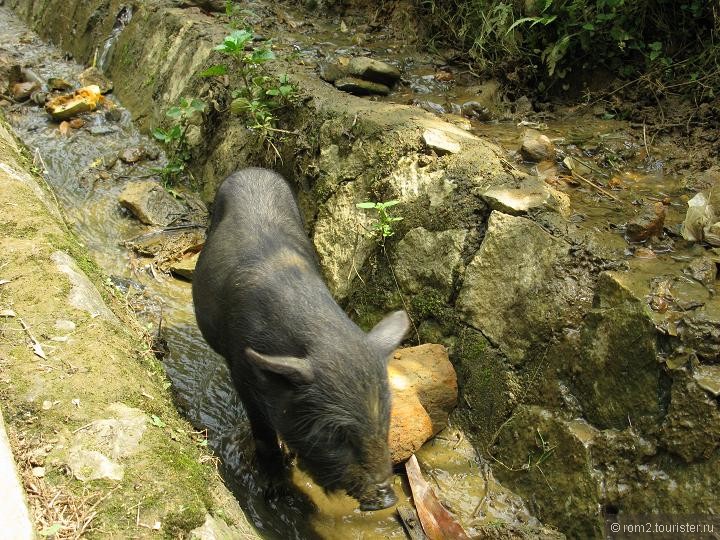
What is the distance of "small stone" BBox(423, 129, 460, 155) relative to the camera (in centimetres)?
564

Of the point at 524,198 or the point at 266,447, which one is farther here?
the point at 524,198

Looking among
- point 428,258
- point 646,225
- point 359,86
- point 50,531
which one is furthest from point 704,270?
point 359,86

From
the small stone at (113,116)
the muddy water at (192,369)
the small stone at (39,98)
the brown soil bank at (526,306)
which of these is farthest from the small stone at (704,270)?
the small stone at (39,98)

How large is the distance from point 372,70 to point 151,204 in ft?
9.40

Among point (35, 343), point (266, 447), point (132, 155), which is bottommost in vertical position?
point (266, 447)

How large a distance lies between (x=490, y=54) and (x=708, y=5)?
7.60 feet

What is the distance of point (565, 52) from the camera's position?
7.23 m

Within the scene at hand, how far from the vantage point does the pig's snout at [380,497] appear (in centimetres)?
375

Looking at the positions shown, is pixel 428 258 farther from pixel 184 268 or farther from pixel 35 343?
pixel 35 343

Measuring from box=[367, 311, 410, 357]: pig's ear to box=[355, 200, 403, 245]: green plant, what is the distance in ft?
4.66

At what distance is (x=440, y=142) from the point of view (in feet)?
18.7

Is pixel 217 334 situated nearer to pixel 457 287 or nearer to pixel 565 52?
pixel 457 287

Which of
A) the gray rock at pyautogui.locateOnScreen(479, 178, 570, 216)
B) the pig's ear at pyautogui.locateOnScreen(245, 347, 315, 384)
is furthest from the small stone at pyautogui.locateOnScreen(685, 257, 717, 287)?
the pig's ear at pyautogui.locateOnScreen(245, 347, 315, 384)

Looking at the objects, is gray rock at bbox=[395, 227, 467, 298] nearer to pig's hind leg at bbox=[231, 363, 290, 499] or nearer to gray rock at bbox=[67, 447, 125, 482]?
pig's hind leg at bbox=[231, 363, 290, 499]
